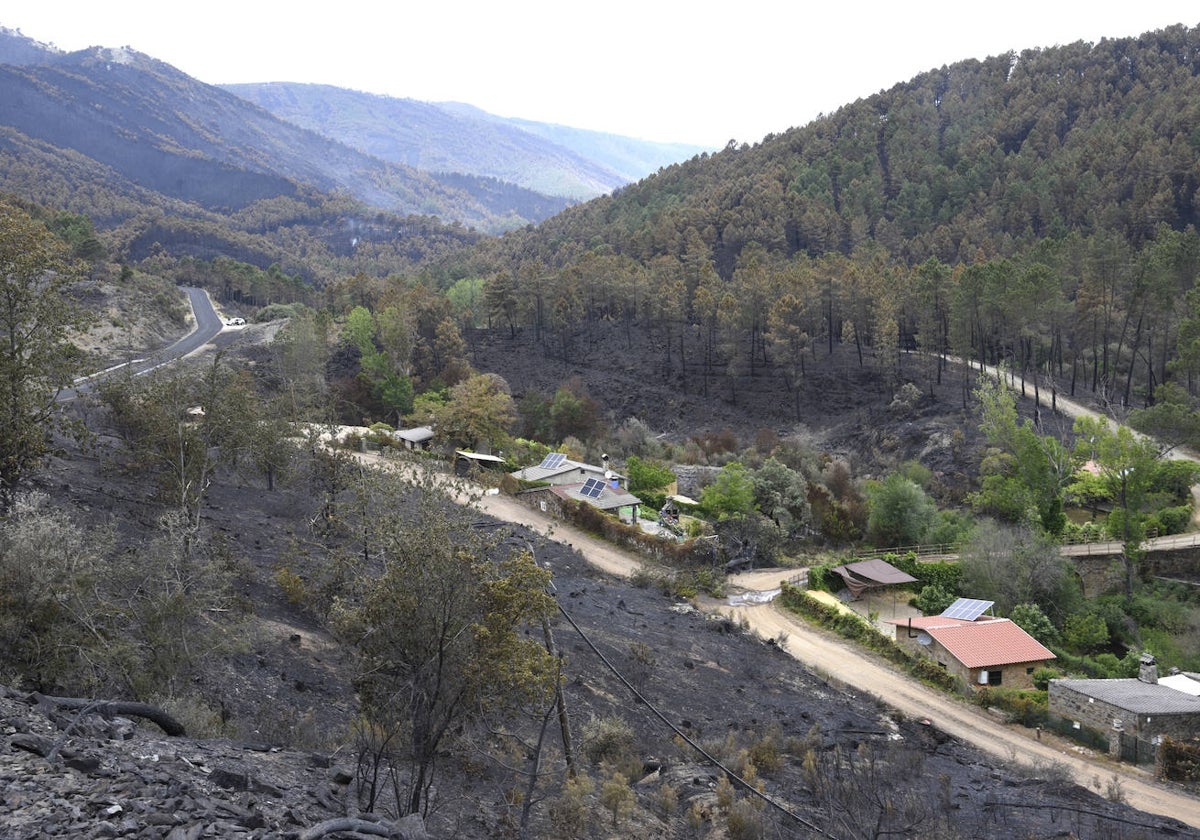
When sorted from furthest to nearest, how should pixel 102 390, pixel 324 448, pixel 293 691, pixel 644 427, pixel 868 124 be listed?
1. pixel 868 124
2. pixel 644 427
3. pixel 324 448
4. pixel 102 390
5. pixel 293 691

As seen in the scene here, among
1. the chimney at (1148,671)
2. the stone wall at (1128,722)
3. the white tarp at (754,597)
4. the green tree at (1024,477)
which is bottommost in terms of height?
the white tarp at (754,597)

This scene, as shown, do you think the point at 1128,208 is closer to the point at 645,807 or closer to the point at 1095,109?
the point at 1095,109

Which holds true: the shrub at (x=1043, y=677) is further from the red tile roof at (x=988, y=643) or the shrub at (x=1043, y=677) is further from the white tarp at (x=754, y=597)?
the white tarp at (x=754, y=597)

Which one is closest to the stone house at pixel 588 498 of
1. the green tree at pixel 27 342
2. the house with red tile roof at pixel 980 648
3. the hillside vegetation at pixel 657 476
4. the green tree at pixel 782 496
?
the hillside vegetation at pixel 657 476

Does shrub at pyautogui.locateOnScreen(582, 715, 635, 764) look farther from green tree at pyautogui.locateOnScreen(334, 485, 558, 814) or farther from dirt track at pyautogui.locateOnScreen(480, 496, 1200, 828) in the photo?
green tree at pyautogui.locateOnScreen(334, 485, 558, 814)

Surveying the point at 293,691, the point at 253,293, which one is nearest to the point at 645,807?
the point at 293,691

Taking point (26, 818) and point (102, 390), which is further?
point (102, 390)

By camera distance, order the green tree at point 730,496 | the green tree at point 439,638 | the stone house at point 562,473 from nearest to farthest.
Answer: the green tree at point 439,638 < the green tree at point 730,496 < the stone house at point 562,473
